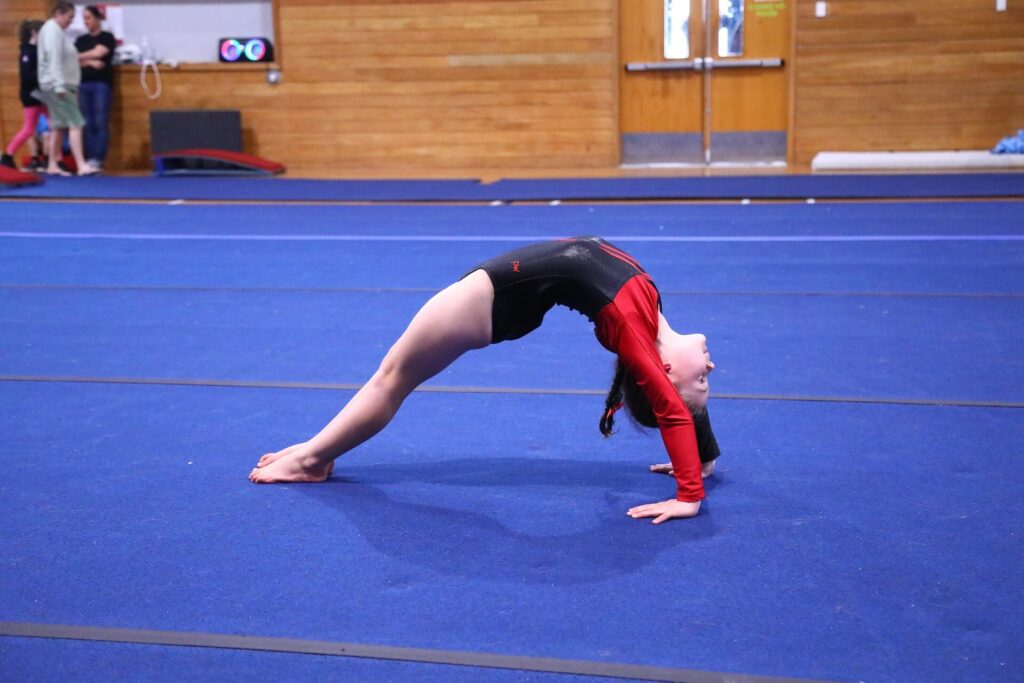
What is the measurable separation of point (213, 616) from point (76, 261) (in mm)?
4473

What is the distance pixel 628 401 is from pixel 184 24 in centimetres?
955

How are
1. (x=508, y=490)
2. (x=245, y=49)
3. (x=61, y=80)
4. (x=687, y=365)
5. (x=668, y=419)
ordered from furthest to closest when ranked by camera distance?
(x=245, y=49) < (x=61, y=80) < (x=508, y=490) < (x=687, y=365) < (x=668, y=419)

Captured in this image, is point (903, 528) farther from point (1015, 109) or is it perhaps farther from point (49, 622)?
point (1015, 109)

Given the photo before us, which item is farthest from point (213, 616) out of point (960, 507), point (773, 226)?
point (773, 226)

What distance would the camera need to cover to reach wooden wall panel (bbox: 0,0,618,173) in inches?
405

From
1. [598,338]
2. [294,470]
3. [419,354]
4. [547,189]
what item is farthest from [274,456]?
[547,189]

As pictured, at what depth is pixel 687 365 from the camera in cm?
257

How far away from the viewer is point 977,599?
83.8 inches

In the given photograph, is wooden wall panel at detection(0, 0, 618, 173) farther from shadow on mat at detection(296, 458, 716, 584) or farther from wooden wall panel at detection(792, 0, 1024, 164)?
shadow on mat at detection(296, 458, 716, 584)

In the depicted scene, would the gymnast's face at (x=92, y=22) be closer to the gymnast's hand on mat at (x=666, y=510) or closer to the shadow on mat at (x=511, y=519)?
the shadow on mat at (x=511, y=519)

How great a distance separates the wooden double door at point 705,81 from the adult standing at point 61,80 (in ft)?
16.6

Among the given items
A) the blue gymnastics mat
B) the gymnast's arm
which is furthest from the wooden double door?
the gymnast's arm

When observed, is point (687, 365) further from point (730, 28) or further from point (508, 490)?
point (730, 28)

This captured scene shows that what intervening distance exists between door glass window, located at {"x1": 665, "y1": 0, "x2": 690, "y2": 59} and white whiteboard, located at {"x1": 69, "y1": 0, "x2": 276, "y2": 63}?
12.6 feet
